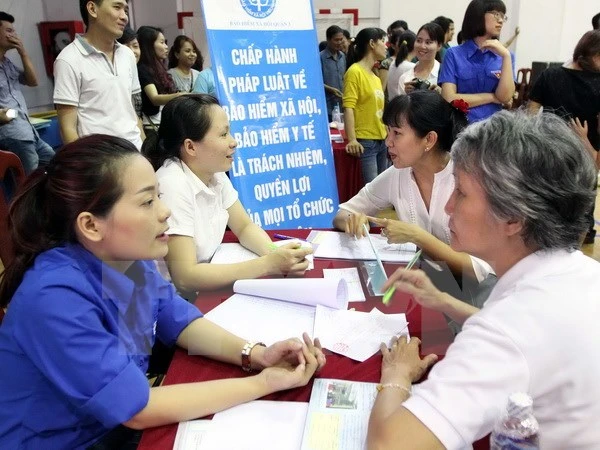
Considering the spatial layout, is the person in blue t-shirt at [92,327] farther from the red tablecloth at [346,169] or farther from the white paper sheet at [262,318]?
the red tablecloth at [346,169]

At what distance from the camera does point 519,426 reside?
0.64m

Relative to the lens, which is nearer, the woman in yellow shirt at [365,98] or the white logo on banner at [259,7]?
the white logo on banner at [259,7]

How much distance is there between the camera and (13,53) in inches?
179

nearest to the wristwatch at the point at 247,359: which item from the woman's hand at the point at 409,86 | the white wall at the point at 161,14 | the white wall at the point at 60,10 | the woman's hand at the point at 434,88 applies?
the woman's hand at the point at 434,88

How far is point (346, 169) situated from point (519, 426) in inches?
122

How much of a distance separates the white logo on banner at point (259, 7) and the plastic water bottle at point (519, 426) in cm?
248

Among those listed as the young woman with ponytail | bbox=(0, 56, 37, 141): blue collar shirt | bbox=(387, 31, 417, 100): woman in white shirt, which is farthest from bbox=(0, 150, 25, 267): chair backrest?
bbox=(387, 31, 417, 100): woman in white shirt

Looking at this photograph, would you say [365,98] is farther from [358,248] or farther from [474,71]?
[358,248]

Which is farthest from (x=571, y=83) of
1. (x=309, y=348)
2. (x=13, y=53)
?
(x=13, y=53)

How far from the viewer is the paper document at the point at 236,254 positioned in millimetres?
1592

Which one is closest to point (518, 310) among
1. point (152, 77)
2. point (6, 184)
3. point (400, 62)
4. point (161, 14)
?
point (6, 184)

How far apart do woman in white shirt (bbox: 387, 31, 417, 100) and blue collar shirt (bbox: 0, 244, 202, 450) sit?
358 centimetres

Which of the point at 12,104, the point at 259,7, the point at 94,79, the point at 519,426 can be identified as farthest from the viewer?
the point at 12,104

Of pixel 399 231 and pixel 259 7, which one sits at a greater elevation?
pixel 259 7
